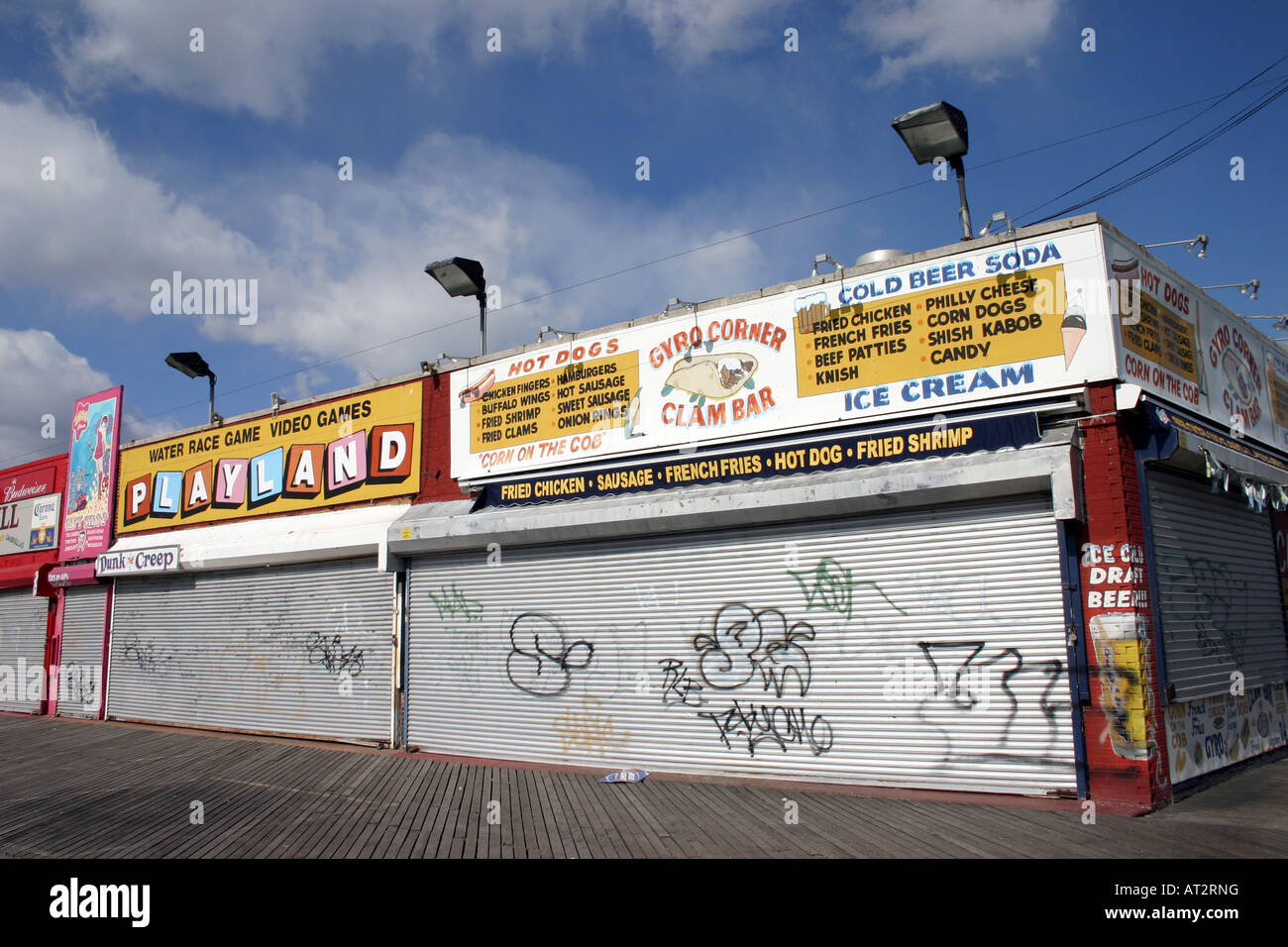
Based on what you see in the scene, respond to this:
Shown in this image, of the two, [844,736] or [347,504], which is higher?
[347,504]

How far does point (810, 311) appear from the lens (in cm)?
1075

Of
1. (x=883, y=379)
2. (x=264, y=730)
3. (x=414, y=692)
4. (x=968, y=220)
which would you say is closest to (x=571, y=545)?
(x=414, y=692)

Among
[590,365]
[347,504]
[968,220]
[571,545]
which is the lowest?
[571,545]

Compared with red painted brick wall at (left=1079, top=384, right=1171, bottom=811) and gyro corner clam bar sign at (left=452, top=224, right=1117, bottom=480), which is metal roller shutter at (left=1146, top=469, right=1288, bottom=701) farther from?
gyro corner clam bar sign at (left=452, top=224, right=1117, bottom=480)

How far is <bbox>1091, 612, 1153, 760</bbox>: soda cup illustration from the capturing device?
8312mm

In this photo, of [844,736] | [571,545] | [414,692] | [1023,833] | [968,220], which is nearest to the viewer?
[1023,833]

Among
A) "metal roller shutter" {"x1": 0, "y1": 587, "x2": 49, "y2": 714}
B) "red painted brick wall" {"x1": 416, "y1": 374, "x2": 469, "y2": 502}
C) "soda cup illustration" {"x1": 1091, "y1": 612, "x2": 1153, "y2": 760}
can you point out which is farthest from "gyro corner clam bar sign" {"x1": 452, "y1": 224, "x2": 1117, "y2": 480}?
"metal roller shutter" {"x1": 0, "y1": 587, "x2": 49, "y2": 714}

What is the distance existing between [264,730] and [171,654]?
361 cm

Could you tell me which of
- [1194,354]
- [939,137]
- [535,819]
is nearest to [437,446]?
[535,819]

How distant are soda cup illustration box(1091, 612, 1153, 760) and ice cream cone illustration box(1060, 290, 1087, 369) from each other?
269 centimetres

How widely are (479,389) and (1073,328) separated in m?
8.53
